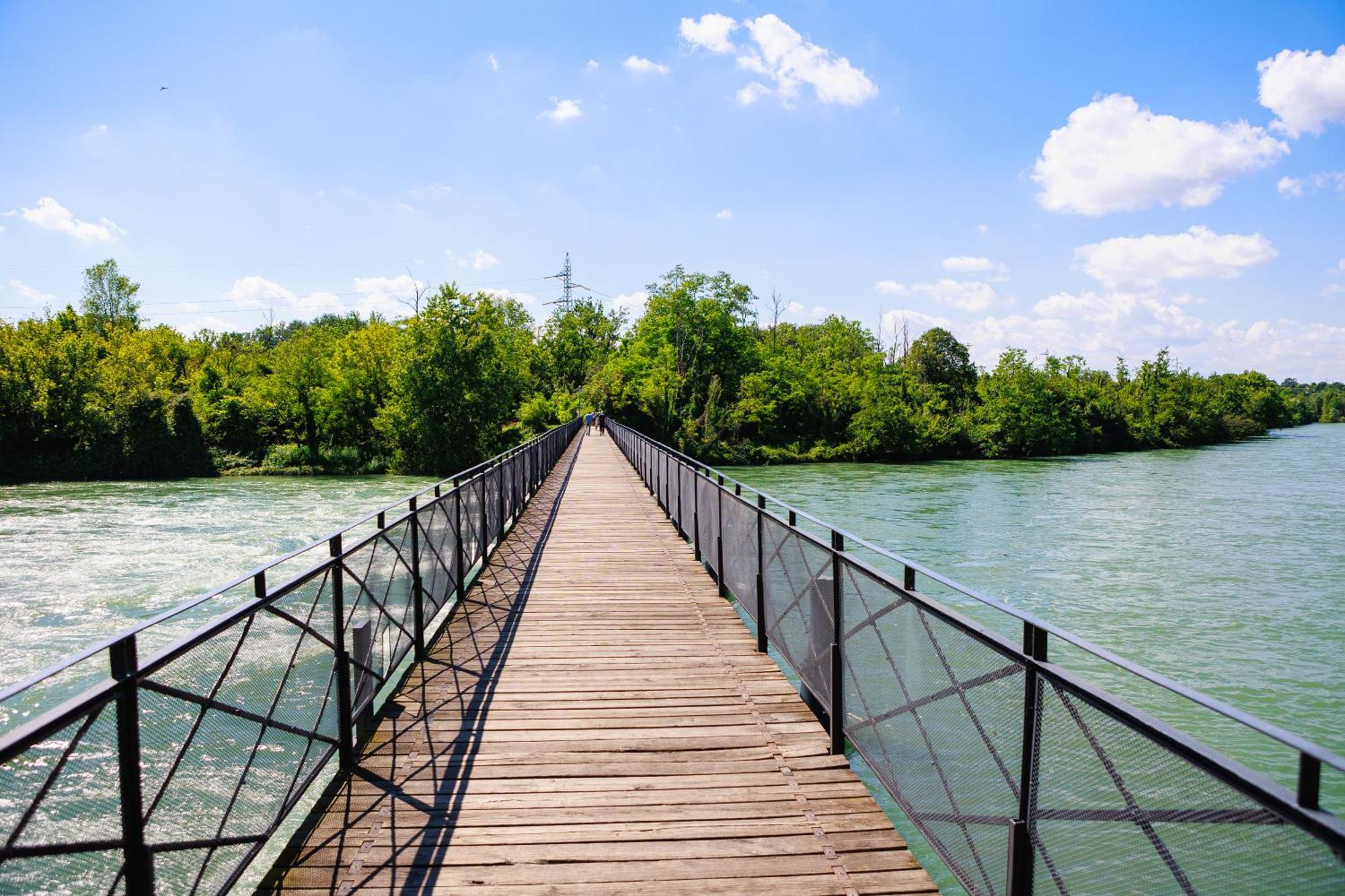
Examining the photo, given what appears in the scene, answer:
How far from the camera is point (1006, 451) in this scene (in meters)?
60.1

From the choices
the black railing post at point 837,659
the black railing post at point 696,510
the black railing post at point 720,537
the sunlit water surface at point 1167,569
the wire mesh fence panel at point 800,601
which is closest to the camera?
the black railing post at point 837,659

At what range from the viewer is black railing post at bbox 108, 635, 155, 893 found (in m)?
2.34

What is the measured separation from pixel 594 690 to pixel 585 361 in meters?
72.7

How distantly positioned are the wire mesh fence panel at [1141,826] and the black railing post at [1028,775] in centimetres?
2

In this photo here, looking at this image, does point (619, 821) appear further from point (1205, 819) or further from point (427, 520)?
point (427, 520)

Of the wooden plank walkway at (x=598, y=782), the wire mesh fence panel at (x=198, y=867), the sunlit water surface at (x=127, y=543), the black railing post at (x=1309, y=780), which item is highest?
the black railing post at (x=1309, y=780)

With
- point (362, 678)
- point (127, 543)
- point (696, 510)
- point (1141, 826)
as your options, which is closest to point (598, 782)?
point (362, 678)

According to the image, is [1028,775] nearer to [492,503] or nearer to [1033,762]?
[1033,762]

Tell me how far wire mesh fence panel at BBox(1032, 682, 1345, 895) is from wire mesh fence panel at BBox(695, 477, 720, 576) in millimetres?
5479

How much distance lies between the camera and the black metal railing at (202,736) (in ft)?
6.65

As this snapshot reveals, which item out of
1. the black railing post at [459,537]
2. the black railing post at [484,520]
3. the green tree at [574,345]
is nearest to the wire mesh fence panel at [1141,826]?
the black railing post at [459,537]

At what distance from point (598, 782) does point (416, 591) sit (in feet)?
8.15

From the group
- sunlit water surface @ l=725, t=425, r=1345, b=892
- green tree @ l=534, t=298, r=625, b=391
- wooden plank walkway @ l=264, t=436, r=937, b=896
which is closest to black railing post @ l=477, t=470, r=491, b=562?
wooden plank walkway @ l=264, t=436, r=937, b=896

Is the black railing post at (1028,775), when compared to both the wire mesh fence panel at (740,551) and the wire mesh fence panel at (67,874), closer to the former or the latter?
the wire mesh fence panel at (67,874)
